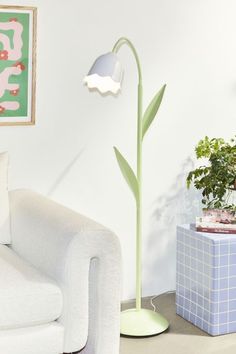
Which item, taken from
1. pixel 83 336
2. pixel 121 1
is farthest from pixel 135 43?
pixel 83 336

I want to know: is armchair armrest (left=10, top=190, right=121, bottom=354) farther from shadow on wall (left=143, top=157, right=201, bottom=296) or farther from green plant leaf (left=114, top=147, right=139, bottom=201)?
shadow on wall (left=143, top=157, right=201, bottom=296)

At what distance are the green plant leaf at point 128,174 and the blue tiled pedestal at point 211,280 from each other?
1.23 feet

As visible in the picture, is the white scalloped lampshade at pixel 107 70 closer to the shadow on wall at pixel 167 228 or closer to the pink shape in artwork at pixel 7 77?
the pink shape in artwork at pixel 7 77

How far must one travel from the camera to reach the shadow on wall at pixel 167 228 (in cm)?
412

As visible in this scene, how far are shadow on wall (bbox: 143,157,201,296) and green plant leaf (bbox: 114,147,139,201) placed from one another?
0.55m

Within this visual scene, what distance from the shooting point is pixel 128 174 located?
11.8 ft

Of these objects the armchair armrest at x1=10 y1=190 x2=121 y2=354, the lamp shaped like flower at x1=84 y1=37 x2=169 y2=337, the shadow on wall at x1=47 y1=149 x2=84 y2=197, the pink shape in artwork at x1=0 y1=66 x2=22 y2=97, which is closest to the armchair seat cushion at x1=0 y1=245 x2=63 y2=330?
Result: the armchair armrest at x1=10 y1=190 x2=121 y2=354

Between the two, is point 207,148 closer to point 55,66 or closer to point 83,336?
point 55,66

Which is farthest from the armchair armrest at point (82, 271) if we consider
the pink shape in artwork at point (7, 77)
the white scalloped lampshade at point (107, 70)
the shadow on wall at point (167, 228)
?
the shadow on wall at point (167, 228)

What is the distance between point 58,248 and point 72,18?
1332 mm

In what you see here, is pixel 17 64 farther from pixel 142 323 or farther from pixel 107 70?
pixel 142 323

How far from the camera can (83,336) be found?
2908 mm

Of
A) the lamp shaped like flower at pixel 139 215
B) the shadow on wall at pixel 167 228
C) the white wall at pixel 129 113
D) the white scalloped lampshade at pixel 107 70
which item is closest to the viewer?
the white scalloped lampshade at pixel 107 70

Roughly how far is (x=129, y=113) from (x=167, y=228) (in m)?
0.70
